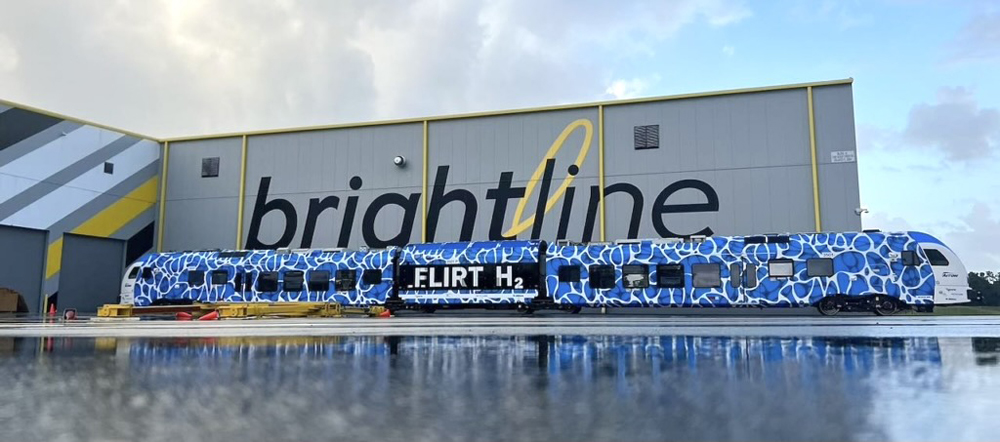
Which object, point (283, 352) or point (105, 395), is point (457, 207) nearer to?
point (283, 352)

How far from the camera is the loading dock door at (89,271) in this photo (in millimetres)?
26328

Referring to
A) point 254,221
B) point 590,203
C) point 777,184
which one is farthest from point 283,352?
point 254,221

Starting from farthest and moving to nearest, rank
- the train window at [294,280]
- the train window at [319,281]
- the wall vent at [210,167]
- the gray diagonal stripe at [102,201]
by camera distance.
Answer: the wall vent at [210,167] < the gray diagonal stripe at [102,201] < the train window at [294,280] < the train window at [319,281]

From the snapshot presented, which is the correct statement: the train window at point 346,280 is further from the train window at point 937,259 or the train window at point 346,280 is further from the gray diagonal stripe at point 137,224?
the train window at point 937,259

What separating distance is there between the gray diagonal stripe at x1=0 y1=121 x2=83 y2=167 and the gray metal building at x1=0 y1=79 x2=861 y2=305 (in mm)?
87

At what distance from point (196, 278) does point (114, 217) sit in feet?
24.9

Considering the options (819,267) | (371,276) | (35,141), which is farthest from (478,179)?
(35,141)

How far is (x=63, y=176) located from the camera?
26031 mm

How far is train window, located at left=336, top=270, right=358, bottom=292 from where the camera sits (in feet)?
73.7

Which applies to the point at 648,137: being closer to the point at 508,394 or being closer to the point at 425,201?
the point at 425,201

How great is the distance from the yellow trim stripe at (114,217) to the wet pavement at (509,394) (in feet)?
78.3

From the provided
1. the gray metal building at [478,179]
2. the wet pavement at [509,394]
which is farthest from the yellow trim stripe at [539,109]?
the wet pavement at [509,394]

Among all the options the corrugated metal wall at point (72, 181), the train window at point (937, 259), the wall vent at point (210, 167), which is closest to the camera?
the train window at point (937, 259)

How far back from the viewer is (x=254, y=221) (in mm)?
28391
